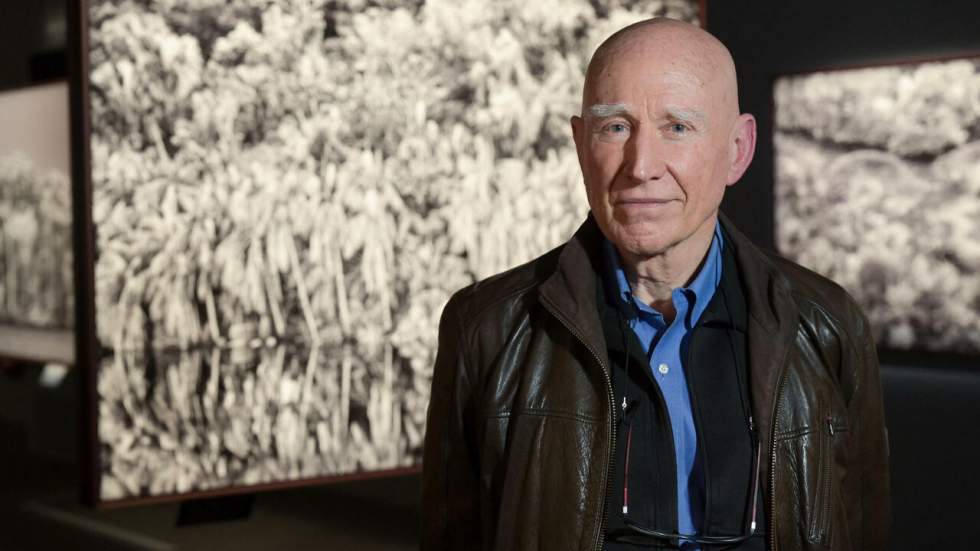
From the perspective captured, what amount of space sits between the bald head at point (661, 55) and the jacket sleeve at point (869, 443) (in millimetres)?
527

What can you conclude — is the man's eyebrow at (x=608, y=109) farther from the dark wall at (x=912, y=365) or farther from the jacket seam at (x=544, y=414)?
the dark wall at (x=912, y=365)

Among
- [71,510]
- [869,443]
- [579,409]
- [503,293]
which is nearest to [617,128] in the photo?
[503,293]

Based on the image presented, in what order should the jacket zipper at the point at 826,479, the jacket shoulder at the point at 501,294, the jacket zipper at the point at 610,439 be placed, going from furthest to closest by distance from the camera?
the jacket shoulder at the point at 501,294
the jacket zipper at the point at 826,479
the jacket zipper at the point at 610,439

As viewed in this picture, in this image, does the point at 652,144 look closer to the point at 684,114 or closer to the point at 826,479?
the point at 684,114

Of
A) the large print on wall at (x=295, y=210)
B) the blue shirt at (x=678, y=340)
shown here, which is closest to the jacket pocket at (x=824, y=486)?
the blue shirt at (x=678, y=340)

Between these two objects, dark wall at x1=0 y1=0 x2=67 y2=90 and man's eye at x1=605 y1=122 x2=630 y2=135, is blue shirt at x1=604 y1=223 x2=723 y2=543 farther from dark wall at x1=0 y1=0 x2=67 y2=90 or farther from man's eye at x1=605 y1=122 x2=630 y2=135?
dark wall at x1=0 y1=0 x2=67 y2=90

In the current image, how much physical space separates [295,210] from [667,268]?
2.02m

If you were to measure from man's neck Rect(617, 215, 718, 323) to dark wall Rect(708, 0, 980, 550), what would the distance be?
110 inches

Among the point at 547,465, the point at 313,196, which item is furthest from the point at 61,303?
the point at 547,465

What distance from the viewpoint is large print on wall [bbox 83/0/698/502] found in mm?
3396

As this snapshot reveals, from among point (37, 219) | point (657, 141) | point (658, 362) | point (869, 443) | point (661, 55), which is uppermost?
point (661, 55)

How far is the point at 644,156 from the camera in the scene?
1.84m

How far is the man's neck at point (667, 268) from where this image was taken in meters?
1.92

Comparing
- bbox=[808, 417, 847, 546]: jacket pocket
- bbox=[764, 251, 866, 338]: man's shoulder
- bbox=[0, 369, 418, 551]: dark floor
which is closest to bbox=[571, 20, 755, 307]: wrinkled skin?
bbox=[764, 251, 866, 338]: man's shoulder
